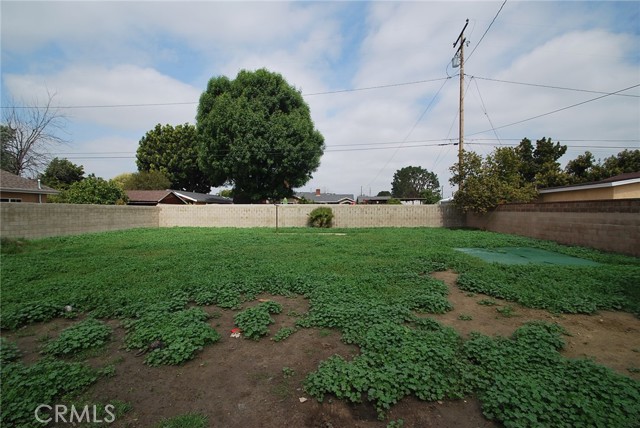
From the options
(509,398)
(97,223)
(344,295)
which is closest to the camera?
(509,398)

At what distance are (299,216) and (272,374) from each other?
1412 centimetres

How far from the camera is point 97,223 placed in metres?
12.7

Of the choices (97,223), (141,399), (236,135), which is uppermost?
(236,135)

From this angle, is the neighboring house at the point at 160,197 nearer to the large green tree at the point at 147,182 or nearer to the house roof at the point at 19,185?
the large green tree at the point at 147,182

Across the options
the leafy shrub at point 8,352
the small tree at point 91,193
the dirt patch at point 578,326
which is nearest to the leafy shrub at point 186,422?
the leafy shrub at point 8,352

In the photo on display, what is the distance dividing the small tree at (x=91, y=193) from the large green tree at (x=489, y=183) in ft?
60.3

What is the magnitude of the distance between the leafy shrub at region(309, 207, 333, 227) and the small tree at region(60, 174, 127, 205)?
11.3 m

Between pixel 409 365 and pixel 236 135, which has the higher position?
pixel 236 135

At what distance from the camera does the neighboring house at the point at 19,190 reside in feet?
47.6

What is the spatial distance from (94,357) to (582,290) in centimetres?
613

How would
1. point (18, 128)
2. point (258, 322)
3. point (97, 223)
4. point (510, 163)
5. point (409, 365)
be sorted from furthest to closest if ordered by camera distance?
point (18, 128)
point (510, 163)
point (97, 223)
point (258, 322)
point (409, 365)

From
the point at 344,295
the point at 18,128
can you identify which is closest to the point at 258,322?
the point at 344,295

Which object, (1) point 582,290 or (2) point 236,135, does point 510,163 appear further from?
(2) point 236,135

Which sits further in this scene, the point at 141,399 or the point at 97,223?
the point at 97,223
